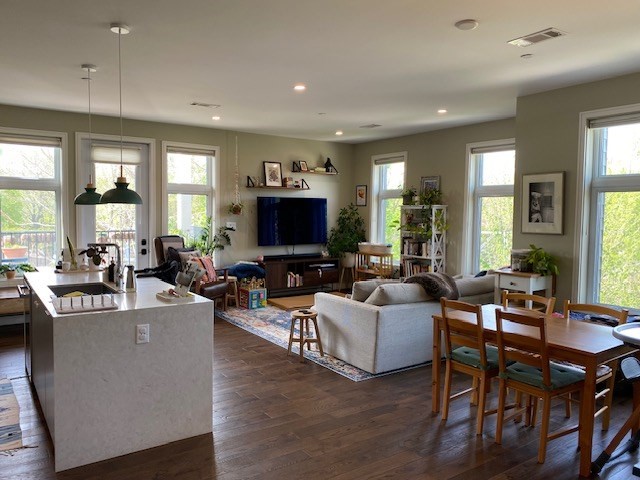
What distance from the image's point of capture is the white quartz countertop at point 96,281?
298 cm

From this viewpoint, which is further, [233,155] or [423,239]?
[233,155]

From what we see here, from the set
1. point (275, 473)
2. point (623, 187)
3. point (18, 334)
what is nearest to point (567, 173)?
point (623, 187)

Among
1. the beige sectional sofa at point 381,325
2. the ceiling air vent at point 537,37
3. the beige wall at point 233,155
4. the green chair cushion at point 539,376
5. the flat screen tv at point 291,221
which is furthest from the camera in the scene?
the flat screen tv at point 291,221

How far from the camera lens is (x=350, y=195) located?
367 inches

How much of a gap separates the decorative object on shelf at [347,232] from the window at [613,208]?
4.44 meters

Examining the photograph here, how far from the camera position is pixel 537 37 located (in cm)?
356

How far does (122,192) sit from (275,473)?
224 centimetres

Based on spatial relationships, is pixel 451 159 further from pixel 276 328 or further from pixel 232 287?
pixel 232 287

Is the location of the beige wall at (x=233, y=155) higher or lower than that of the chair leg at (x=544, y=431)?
higher

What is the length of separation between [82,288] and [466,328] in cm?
295

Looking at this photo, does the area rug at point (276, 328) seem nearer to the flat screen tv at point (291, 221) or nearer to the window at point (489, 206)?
the flat screen tv at point (291, 221)

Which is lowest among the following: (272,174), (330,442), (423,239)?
(330,442)

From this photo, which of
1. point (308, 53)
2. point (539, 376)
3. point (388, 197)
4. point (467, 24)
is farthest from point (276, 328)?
point (467, 24)

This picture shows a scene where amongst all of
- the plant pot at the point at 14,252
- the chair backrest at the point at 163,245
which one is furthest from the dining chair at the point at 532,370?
the plant pot at the point at 14,252
